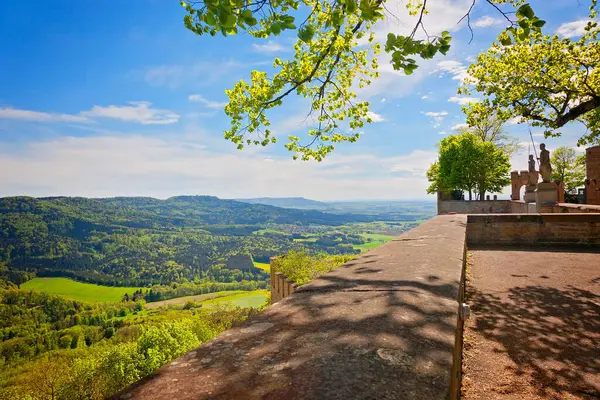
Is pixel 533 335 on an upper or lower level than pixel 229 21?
lower

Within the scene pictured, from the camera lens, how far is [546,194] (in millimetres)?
14195

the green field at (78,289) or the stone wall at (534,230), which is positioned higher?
the stone wall at (534,230)

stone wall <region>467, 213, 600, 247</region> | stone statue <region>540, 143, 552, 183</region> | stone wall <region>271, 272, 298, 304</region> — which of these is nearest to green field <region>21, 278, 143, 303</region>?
stone wall <region>271, 272, 298, 304</region>

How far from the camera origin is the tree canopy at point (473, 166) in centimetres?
3419

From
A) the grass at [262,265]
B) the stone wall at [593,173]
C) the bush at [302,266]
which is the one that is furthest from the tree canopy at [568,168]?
the grass at [262,265]

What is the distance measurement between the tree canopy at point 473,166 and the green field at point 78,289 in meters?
107

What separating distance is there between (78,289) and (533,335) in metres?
142

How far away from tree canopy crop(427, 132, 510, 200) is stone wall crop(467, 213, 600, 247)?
2807cm

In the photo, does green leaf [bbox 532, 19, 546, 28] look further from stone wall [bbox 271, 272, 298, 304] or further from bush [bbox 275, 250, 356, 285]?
stone wall [bbox 271, 272, 298, 304]

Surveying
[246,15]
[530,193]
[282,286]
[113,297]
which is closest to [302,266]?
[282,286]

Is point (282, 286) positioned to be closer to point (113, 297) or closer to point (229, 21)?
point (229, 21)

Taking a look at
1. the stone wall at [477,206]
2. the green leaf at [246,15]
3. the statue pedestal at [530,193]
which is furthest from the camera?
the stone wall at [477,206]

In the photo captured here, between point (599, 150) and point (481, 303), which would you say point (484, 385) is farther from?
point (599, 150)

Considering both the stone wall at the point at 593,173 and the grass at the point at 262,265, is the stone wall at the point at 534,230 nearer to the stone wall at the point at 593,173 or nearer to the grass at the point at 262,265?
the stone wall at the point at 593,173
